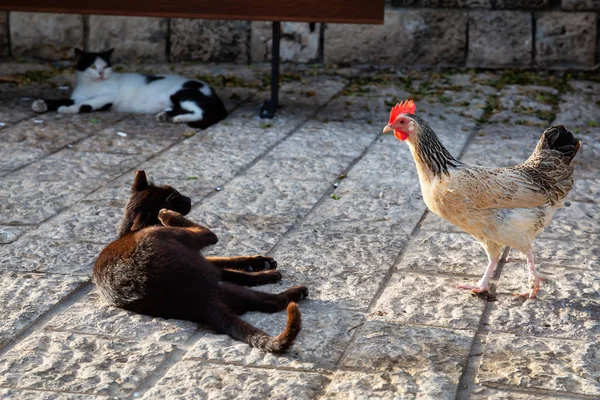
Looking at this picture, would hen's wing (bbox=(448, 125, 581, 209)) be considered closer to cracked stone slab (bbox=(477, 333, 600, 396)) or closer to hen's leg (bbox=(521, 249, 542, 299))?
hen's leg (bbox=(521, 249, 542, 299))

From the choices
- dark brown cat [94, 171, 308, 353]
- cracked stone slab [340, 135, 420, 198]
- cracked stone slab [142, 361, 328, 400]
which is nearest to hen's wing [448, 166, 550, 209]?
dark brown cat [94, 171, 308, 353]

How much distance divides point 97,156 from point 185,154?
66 centimetres

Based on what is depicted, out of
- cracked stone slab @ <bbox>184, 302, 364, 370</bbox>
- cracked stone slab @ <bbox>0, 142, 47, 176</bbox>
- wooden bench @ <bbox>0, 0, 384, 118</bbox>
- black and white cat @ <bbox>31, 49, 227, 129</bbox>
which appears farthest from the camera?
black and white cat @ <bbox>31, 49, 227, 129</bbox>

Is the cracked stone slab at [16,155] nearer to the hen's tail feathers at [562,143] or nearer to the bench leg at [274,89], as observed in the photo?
the bench leg at [274,89]

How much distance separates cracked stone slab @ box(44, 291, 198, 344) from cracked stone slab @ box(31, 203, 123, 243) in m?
0.99

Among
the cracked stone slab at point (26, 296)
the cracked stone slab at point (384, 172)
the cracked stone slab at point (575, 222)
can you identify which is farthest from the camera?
the cracked stone slab at point (384, 172)

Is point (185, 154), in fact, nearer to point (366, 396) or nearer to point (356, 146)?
point (356, 146)

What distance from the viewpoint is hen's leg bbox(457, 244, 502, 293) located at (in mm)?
4297

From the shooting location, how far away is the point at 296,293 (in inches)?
162

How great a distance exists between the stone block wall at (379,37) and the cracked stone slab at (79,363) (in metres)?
6.75

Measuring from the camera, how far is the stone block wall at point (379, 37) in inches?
384

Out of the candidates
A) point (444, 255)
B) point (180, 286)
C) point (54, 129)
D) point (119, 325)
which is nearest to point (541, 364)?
point (444, 255)

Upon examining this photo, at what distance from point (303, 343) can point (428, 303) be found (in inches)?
30.0

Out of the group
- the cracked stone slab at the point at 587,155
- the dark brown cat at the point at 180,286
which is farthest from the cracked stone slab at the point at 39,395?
the cracked stone slab at the point at 587,155
